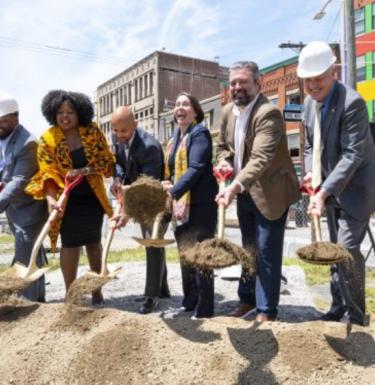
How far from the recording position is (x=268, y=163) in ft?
11.4

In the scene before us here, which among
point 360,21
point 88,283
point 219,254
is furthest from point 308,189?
point 360,21

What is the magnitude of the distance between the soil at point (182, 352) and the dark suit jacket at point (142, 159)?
4.29ft

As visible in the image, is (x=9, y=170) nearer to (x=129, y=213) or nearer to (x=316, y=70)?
(x=129, y=213)

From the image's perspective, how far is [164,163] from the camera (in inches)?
175

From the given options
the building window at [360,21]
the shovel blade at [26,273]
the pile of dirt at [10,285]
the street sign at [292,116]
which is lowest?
the pile of dirt at [10,285]

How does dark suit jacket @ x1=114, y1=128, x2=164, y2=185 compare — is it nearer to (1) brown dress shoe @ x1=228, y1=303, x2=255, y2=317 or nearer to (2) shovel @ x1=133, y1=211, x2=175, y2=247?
(2) shovel @ x1=133, y1=211, x2=175, y2=247

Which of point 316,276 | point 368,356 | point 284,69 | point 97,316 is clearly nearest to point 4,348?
point 97,316

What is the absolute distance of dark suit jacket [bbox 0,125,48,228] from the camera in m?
4.25

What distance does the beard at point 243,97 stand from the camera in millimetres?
3652

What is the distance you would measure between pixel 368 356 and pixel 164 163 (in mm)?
2241

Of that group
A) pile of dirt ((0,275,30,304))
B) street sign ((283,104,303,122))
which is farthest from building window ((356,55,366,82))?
pile of dirt ((0,275,30,304))

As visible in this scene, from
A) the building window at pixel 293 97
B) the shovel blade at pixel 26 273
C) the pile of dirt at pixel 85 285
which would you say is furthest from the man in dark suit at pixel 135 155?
the building window at pixel 293 97

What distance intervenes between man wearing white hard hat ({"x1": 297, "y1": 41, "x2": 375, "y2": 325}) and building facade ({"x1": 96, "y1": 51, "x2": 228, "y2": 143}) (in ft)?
134

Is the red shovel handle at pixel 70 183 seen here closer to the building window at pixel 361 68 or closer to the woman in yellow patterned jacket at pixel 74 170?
the woman in yellow patterned jacket at pixel 74 170
